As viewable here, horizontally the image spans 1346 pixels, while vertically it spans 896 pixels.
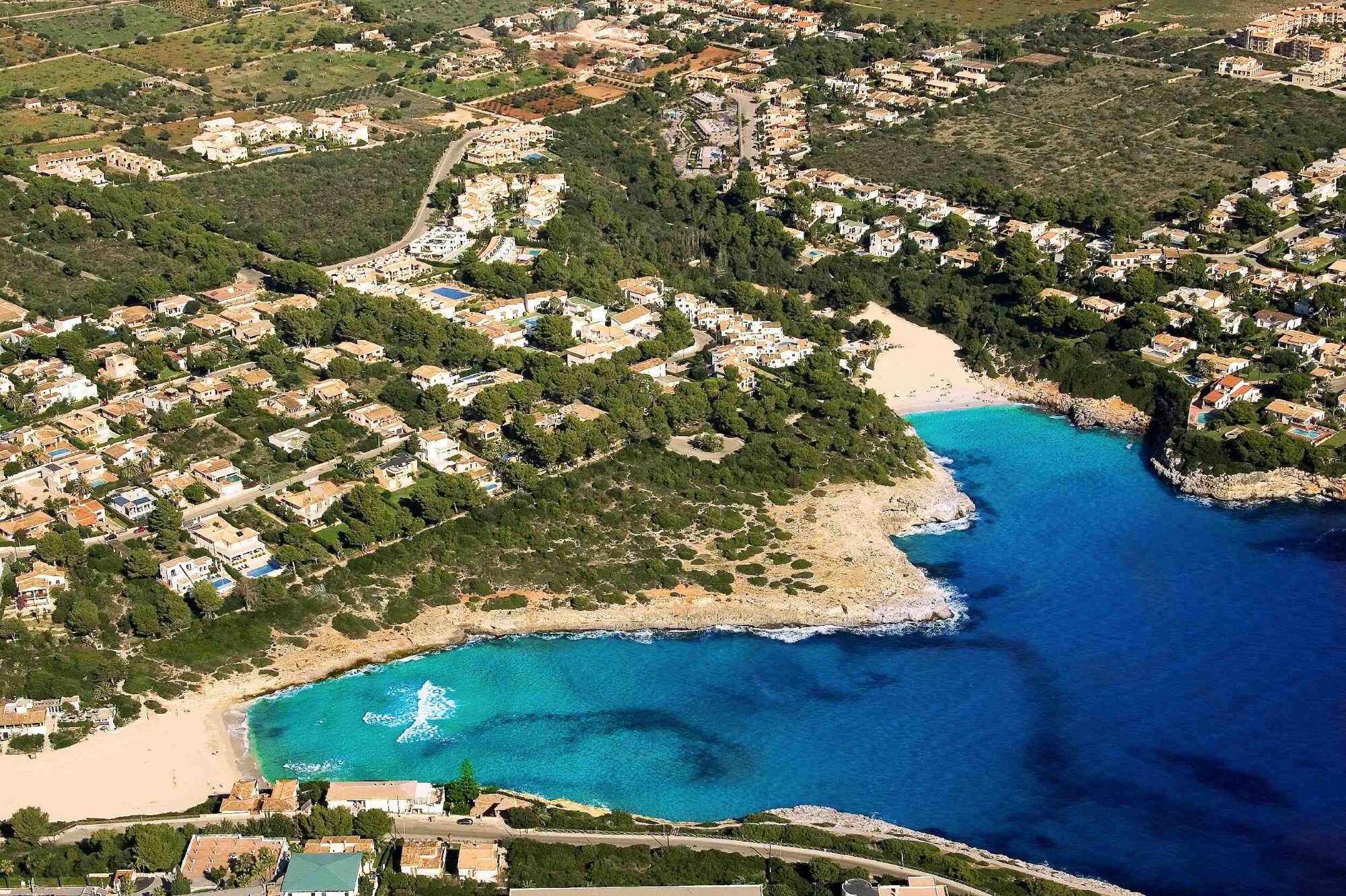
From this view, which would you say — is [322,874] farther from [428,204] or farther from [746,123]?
[746,123]

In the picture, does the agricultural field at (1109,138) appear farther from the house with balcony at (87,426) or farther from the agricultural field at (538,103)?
the house with balcony at (87,426)

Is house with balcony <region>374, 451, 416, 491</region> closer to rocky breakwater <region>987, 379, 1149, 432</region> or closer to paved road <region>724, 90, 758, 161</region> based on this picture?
rocky breakwater <region>987, 379, 1149, 432</region>

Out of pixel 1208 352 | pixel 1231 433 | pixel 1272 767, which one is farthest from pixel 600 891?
pixel 1208 352

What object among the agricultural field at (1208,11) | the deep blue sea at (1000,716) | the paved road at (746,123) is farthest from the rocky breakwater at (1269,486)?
the agricultural field at (1208,11)

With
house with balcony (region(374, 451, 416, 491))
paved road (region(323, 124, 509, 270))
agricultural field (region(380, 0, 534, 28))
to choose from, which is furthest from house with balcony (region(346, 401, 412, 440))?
agricultural field (region(380, 0, 534, 28))

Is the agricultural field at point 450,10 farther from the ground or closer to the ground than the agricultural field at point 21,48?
closer to the ground

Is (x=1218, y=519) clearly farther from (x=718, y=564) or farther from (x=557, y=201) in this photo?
(x=557, y=201)

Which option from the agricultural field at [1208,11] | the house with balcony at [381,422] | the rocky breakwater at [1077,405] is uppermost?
the agricultural field at [1208,11]
